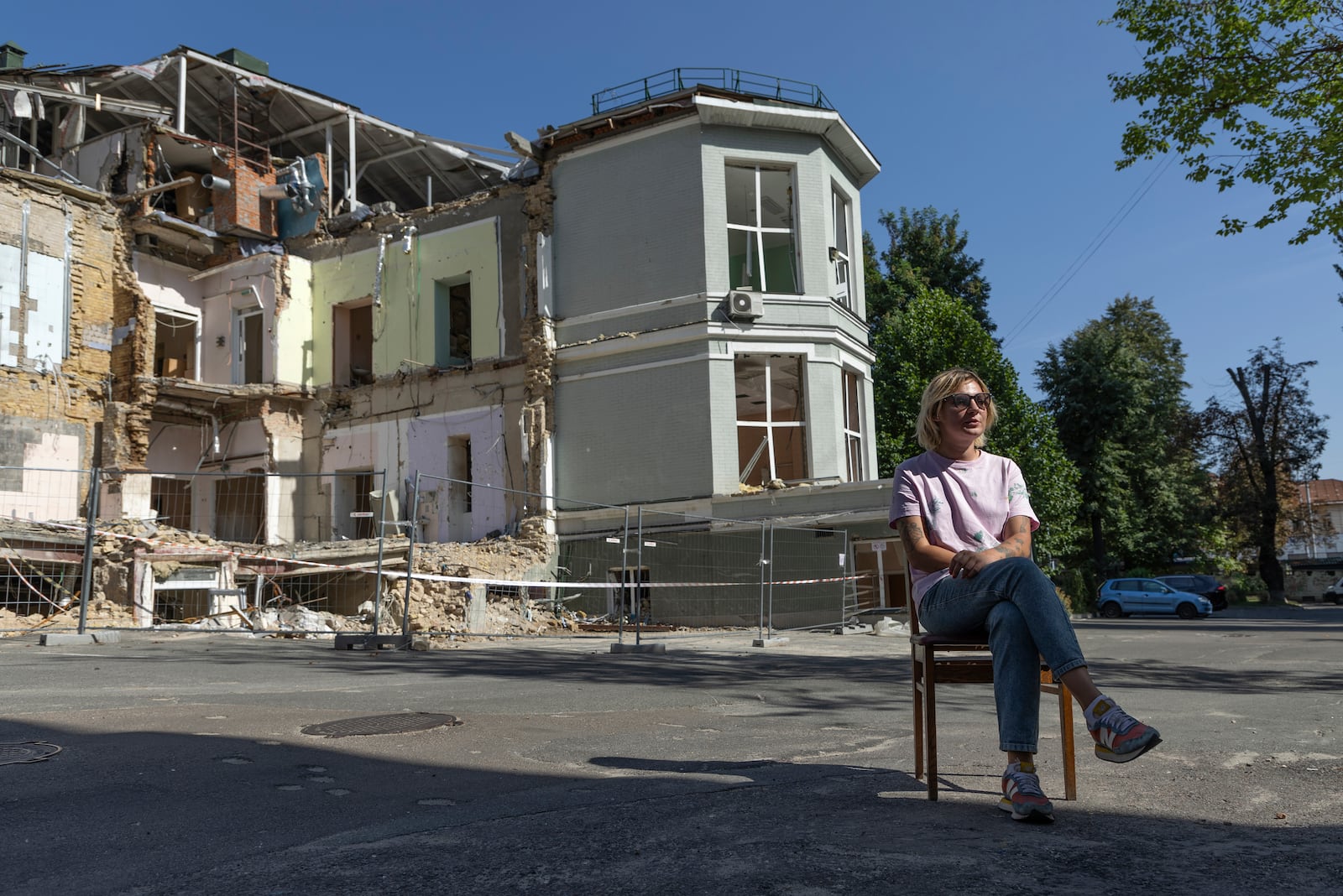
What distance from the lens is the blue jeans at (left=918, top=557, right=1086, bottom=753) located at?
3.18m

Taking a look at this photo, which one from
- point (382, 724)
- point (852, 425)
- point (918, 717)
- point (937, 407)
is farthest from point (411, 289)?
point (918, 717)

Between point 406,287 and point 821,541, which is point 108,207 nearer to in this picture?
point 406,287

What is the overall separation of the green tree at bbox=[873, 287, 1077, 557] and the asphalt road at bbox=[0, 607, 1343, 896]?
932 inches

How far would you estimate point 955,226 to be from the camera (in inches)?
1565

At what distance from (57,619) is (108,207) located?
538 inches

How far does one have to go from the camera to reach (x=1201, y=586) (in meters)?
35.1

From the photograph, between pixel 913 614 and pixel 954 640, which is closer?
pixel 954 640

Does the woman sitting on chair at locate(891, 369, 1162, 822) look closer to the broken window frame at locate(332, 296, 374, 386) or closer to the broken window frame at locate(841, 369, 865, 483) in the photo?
the broken window frame at locate(841, 369, 865, 483)

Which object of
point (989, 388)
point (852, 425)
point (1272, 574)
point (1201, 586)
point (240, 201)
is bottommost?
point (1201, 586)

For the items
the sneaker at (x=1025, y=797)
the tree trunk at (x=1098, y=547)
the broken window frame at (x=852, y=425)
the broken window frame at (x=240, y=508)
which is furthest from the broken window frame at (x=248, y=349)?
the tree trunk at (x=1098, y=547)

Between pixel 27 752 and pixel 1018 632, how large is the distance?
402cm

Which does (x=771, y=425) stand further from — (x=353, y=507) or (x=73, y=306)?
(x=73, y=306)

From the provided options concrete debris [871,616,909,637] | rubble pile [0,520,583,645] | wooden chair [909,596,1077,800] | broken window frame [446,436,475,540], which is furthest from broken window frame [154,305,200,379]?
wooden chair [909,596,1077,800]

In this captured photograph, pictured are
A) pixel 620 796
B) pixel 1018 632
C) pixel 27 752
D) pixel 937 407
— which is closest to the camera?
pixel 1018 632
